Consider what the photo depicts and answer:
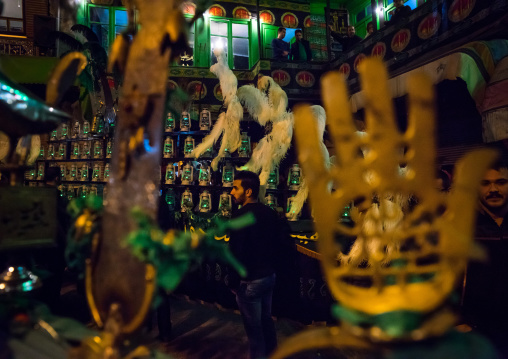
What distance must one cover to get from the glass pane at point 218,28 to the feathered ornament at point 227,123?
878cm

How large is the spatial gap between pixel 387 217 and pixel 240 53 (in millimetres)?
13691

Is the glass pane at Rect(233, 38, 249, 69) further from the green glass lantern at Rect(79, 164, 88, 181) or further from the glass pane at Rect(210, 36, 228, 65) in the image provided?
the green glass lantern at Rect(79, 164, 88, 181)

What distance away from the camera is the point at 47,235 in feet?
5.11

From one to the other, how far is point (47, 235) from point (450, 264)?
1666 mm

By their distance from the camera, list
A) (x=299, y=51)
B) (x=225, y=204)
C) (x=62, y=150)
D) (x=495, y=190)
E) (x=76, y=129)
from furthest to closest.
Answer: (x=299, y=51)
(x=62, y=150)
(x=76, y=129)
(x=225, y=204)
(x=495, y=190)

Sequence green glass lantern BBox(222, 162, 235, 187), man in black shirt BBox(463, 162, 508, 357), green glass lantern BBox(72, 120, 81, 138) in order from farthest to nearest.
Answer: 1. green glass lantern BBox(72, 120, 81, 138)
2. green glass lantern BBox(222, 162, 235, 187)
3. man in black shirt BBox(463, 162, 508, 357)

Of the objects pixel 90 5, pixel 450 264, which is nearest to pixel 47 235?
pixel 450 264

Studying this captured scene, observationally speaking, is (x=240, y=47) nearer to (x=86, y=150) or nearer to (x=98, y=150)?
(x=86, y=150)

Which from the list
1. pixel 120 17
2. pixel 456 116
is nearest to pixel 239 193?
pixel 456 116

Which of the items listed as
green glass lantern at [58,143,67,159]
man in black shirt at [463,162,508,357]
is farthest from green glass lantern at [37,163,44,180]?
man in black shirt at [463,162,508,357]

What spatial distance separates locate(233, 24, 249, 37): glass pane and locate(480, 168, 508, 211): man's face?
40.8 ft

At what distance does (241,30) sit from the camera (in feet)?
44.5

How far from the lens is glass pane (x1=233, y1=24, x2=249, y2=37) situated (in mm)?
13492

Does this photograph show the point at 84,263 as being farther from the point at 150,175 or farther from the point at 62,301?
the point at 62,301
